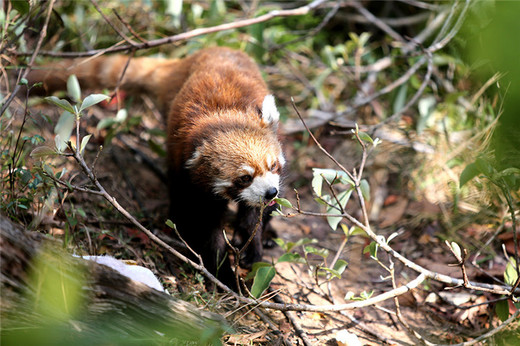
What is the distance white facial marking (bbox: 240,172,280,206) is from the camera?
312cm

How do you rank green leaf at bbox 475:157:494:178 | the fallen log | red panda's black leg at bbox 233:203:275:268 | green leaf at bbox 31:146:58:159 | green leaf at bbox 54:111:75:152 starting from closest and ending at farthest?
the fallen log
green leaf at bbox 31:146:58:159
green leaf at bbox 475:157:494:178
green leaf at bbox 54:111:75:152
red panda's black leg at bbox 233:203:275:268

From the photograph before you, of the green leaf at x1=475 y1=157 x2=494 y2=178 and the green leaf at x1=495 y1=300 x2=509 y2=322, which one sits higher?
the green leaf at x1=475 y1=157 x2=494 y2=178

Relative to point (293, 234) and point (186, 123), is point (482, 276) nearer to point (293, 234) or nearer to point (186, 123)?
point (293, 234)

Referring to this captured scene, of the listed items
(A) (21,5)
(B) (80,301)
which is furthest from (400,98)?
(B) (80,301)

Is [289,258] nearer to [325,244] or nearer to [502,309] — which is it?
[325,244]

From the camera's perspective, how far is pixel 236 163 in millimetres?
3176

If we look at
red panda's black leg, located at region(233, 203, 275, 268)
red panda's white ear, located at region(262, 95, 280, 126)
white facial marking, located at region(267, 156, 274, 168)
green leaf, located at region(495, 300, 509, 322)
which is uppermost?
red panda's white ear, located at region(262, 95, 280, 126)

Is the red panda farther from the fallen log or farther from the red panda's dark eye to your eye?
the fallen log

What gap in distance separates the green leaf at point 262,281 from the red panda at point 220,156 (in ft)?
1.70

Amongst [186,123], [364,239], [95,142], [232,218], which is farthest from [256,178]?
[95,142]

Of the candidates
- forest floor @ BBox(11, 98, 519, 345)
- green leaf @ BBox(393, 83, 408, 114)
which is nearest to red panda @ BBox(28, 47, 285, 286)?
forest floor @ BBox(11, 98, 519, 345)

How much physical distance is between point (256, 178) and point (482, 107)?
8.28 feet

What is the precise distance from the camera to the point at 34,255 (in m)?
1.84

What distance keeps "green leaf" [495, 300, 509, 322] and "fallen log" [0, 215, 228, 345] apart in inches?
74.8
